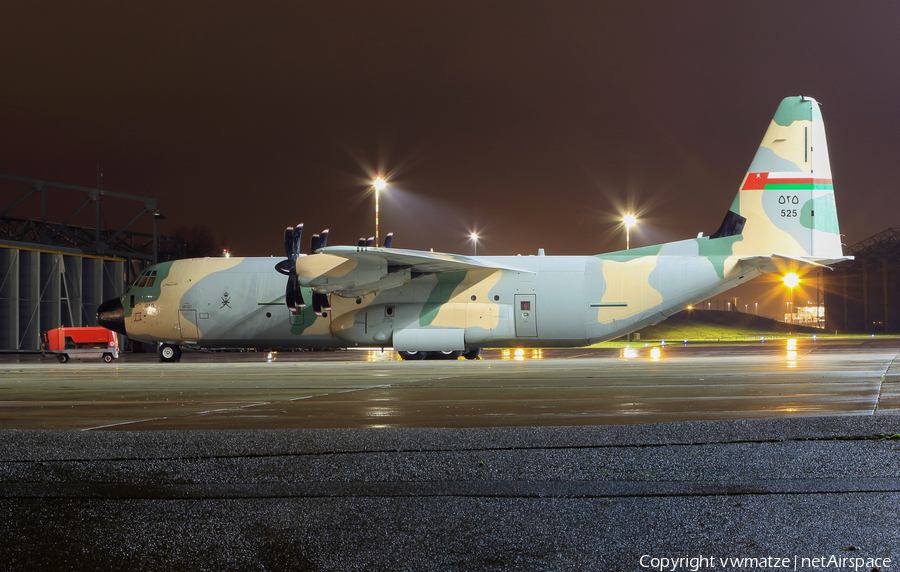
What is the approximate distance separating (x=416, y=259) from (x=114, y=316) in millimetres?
13739

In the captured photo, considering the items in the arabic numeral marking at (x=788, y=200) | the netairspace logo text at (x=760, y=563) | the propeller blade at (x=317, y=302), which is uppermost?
the arabic numeral marking at (x=788, y=200)

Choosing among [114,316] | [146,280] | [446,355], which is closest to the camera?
[446,355]

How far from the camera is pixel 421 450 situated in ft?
18.2

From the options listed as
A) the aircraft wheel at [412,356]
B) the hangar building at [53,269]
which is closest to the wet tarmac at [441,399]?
the aircraft wheel at [412,356]

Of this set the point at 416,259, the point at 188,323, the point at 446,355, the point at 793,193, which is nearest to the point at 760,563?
the point at 416,259

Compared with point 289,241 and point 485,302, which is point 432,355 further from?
point 289,241

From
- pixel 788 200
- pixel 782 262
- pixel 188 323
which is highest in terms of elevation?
pixel 788 200

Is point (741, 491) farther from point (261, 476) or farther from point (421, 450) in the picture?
point (261, 476)

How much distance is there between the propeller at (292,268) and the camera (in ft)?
78.7

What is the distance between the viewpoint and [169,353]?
27.2 meters

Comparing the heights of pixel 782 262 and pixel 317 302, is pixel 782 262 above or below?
above

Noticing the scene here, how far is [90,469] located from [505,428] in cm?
367

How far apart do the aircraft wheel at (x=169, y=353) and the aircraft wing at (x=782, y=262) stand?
72.9ft

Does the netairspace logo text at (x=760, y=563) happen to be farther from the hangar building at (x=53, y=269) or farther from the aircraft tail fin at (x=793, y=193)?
the hangar building at (x=53, y=269)
